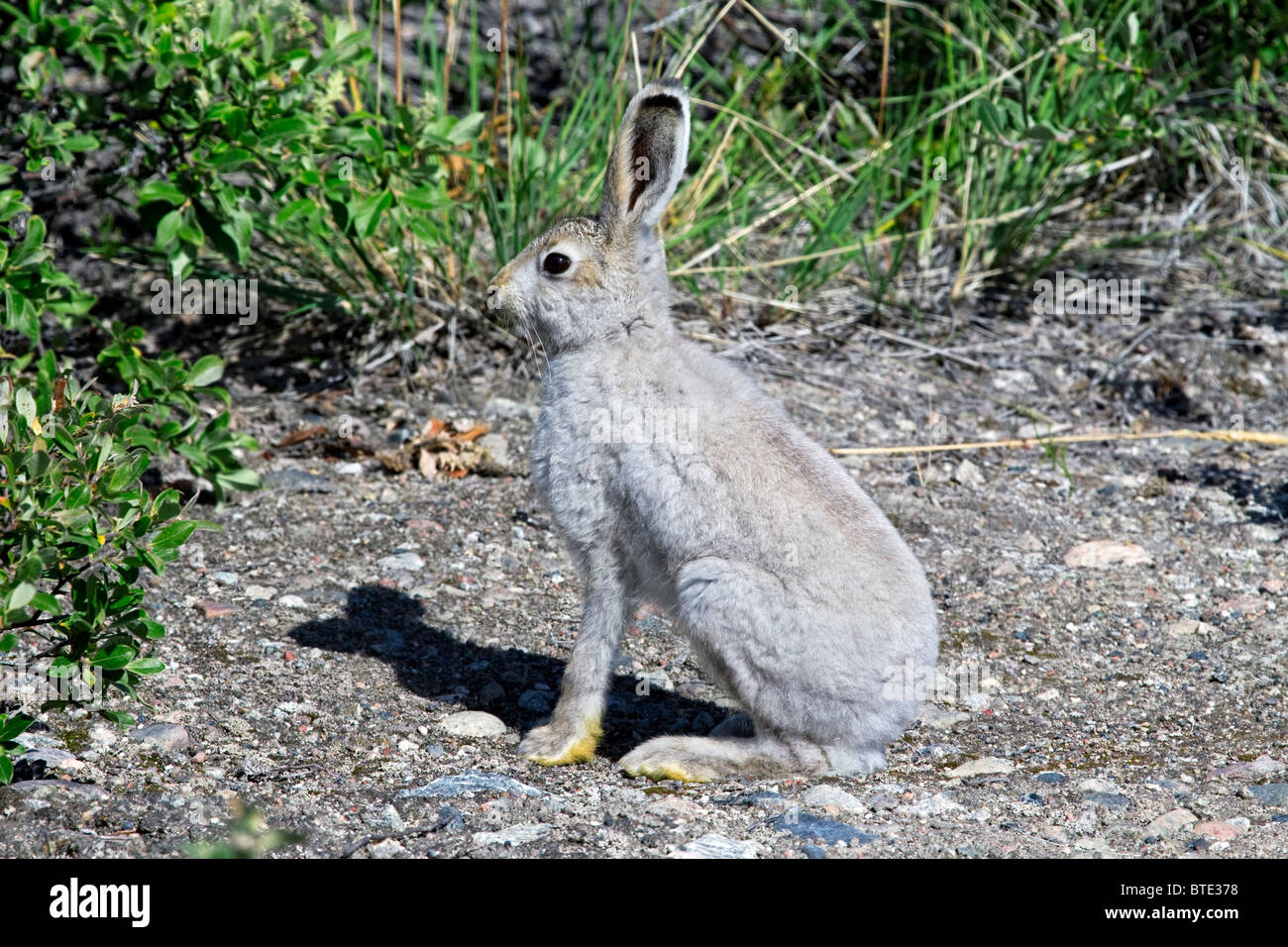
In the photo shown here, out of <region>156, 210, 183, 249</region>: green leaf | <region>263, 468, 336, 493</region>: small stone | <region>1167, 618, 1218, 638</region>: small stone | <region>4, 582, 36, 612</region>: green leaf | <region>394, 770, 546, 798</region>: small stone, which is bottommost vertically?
<region>394, 770, 546, 798</region>: small stone

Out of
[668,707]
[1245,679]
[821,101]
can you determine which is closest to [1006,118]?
[821,101]

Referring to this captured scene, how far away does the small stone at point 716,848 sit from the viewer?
133 inches

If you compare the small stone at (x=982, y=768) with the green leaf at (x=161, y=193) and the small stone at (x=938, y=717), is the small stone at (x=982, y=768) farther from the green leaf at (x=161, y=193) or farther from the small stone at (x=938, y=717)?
the green leaf at (x=161, y=193)

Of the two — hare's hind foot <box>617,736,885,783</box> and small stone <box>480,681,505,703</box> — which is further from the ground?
small stone <box>480,681,505,703</box>

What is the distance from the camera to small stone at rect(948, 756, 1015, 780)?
4051 millimetres

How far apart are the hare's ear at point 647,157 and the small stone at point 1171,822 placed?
2347 millimetres

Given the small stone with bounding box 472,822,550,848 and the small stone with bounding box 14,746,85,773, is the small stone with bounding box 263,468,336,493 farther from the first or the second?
the small stone with bounding box 472,822,550,848

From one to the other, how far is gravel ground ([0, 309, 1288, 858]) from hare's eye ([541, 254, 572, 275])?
1427 millimetres

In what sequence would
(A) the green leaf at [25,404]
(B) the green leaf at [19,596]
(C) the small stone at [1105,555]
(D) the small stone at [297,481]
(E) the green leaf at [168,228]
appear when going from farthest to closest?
(D) the small stone at [297,481] < (C) the small stone at [1105,555] < (E) the green leaf at [168,228] < (A) the green leaf at [25,404] < (B) the green leaf at [19,596]

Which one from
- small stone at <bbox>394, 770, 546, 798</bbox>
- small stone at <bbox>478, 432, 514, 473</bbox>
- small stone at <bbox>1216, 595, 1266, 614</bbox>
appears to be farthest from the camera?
small stone at <bbox>478, 432, 514, 473</bbox>

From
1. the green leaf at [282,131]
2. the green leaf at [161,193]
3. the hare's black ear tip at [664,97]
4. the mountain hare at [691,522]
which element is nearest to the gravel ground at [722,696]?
the mountain hare at [691,522]

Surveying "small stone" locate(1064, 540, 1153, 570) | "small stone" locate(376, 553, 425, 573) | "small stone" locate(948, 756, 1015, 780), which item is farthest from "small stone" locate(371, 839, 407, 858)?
"small stone" locate(1064, 540, 1153, 570)

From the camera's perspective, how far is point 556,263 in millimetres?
4336

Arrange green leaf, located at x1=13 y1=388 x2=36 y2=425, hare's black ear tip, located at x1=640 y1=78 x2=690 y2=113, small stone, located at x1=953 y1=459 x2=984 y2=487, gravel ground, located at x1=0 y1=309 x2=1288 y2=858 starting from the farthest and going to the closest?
small stone, located at x1=953 y1=459 x2=984 y2=487, hare's black ear tip, located at x1=640 y1=78 x2=690 y2=113, gravel ground, located at x1=0 y1=309 x2=1288 y2=858, green leaf, located at x1=13 y1=388 x2=36 y2=425
